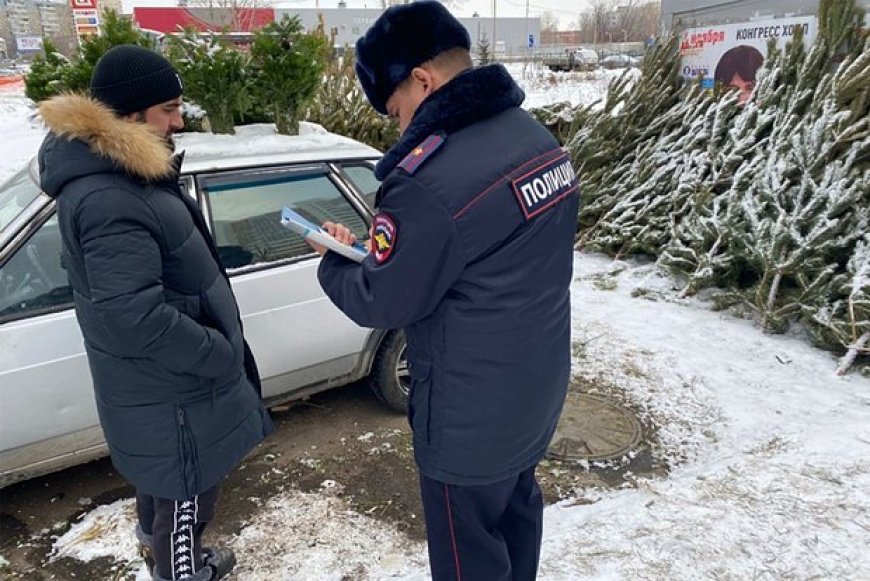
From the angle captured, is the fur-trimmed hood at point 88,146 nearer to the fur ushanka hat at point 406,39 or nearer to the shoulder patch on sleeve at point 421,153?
the fur ushanka hat at point 406,39

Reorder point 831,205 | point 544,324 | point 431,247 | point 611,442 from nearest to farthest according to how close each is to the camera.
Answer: point 431,247, point 544,324, point 611,442, point 831,205

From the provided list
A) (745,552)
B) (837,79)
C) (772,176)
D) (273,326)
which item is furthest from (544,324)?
(837,79)

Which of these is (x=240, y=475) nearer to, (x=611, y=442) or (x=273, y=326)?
(x=273, y=326)

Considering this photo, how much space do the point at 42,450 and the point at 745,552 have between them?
304 centimetres

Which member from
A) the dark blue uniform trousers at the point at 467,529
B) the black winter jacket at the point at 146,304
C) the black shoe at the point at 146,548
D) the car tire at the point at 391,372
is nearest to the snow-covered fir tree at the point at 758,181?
the car tire at the point at 391,372

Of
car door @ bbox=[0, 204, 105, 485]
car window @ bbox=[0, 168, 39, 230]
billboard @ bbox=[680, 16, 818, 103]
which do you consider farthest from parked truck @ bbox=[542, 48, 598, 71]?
car door @ bbox=[0, 204, 105, 485]

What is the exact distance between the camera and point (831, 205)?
4965mm

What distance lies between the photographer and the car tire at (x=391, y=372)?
3717mm

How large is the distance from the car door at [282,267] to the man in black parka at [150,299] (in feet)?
2.94

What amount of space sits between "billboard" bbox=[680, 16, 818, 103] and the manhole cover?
14.9 feet

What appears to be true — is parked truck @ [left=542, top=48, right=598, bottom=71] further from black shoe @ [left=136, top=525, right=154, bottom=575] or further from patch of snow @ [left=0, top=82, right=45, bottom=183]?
black shoe @ [left=136, top=525, right=154, bottom=575]

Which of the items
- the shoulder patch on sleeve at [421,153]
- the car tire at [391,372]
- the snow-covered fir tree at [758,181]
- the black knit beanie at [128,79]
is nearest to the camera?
the shoulder patch on sleeve at [421,153]

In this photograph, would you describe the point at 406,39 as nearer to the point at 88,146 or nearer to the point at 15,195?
the point at 88,146

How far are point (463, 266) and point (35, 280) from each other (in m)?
2.17
